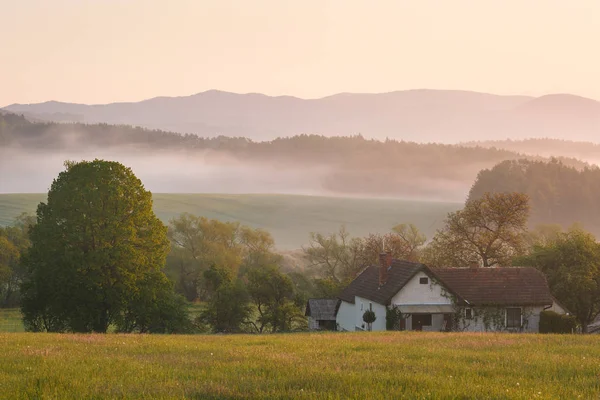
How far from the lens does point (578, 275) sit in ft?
202

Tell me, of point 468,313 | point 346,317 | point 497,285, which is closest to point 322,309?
point 346,317

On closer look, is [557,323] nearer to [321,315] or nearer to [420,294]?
[420,294]

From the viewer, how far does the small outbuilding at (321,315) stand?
70875mm

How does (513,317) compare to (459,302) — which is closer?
(459,302)

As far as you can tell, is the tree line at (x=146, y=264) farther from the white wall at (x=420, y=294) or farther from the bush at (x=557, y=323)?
the white wall at (x=420, y=294)

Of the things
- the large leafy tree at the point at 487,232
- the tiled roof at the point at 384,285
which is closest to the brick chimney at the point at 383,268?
the tiled roof at the point at 384,285

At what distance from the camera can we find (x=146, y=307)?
164 ft

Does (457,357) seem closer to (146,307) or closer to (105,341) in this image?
(105,341)

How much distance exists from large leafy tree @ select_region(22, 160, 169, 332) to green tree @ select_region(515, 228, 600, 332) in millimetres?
37411

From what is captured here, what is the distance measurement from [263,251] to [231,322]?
59.9 meters

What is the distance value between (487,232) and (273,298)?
2672 centimetres

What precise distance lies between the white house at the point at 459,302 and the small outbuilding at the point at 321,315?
12.4m

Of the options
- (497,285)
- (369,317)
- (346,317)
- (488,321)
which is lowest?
(346,317)

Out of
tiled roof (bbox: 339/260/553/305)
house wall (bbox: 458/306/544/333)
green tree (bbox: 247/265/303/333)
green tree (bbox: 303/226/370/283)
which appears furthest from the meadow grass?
green tree (bbox: 303/226/370/283)
